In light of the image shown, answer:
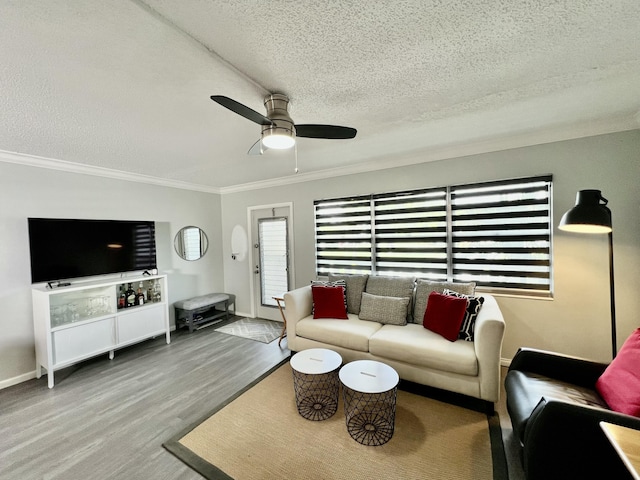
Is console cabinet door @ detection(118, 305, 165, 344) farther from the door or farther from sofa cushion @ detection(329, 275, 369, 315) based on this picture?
sofa cushion @ detection(329, 275, 369, 315)

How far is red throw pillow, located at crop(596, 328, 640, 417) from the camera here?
1.29 metres

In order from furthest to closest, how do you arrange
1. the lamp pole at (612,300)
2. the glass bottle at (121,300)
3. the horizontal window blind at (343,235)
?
the horizontal window blind at (343,235)
the glass bottle at (121,300)
the lamp pole at (612,300)

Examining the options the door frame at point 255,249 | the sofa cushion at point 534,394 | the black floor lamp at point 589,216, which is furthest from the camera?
the door frame at point 255,249

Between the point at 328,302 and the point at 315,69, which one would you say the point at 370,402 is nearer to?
the point at 328,302

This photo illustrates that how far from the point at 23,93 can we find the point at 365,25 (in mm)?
2143

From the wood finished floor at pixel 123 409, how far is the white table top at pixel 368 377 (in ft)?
2.74

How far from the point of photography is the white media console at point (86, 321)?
265 centimetres

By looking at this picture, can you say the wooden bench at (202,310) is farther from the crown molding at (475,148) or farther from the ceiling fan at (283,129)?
the ceiling fan at (283,129)

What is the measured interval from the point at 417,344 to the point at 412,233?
4.79 feet

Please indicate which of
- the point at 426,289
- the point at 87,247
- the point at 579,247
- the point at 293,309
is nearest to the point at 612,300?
the point at 579,247

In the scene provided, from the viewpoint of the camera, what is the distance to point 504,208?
2.78 meters

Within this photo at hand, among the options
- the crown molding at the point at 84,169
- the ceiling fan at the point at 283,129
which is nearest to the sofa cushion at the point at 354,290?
the ceiling fan at the point at 283,129

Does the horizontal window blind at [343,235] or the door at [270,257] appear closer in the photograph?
the horizontal window blind at [343,235]

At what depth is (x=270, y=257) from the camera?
4484 millimetres
